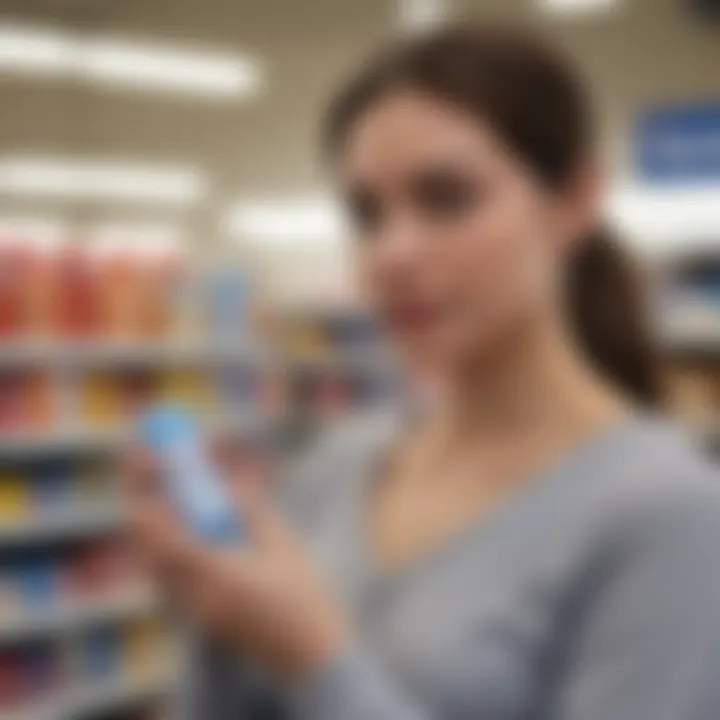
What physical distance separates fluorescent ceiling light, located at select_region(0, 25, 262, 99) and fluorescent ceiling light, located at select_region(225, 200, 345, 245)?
1.58 feet

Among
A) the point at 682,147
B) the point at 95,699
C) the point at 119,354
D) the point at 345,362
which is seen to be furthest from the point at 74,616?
the point at 682,147

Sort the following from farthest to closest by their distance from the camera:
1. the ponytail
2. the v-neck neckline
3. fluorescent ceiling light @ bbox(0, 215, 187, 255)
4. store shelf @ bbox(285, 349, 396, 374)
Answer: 1. store shelf @ bbox(285, 349, 396, 374)
2. fluorescent ceiling light @ bbox(0, 215, 187, 255)
3. the ponytail
4. the v-neck neckline

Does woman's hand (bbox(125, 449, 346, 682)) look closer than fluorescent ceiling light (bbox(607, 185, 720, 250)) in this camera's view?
Yes

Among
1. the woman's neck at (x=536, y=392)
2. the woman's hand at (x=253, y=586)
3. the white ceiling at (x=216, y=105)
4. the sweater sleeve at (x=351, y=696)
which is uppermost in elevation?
the white ceiling at (x=216, y=105)

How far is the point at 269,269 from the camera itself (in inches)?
237

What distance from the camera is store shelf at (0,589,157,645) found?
3.90m

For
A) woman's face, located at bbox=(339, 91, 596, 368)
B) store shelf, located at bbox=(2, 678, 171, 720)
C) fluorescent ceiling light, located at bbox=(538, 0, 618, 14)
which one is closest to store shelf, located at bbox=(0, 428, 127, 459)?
store shelf, located at bbox=(2, 678, 171, 720)

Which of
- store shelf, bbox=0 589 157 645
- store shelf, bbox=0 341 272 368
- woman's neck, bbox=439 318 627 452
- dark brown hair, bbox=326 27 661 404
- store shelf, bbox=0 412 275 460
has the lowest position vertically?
store shelf, bbox=0 589 157 645

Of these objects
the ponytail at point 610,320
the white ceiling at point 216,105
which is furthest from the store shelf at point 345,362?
the ponytail at point 610,320

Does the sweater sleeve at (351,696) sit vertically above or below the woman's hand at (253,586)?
below

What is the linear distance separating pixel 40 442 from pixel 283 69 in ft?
7.76

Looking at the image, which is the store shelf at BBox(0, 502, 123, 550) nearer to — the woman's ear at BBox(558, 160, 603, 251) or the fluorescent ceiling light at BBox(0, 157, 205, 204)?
the fluorescent ceiling light at BBox(0, 157, 205, 204)

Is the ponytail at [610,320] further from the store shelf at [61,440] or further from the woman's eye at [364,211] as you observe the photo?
the store shelf at [61,440]

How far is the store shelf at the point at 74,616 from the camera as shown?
3.90 m
